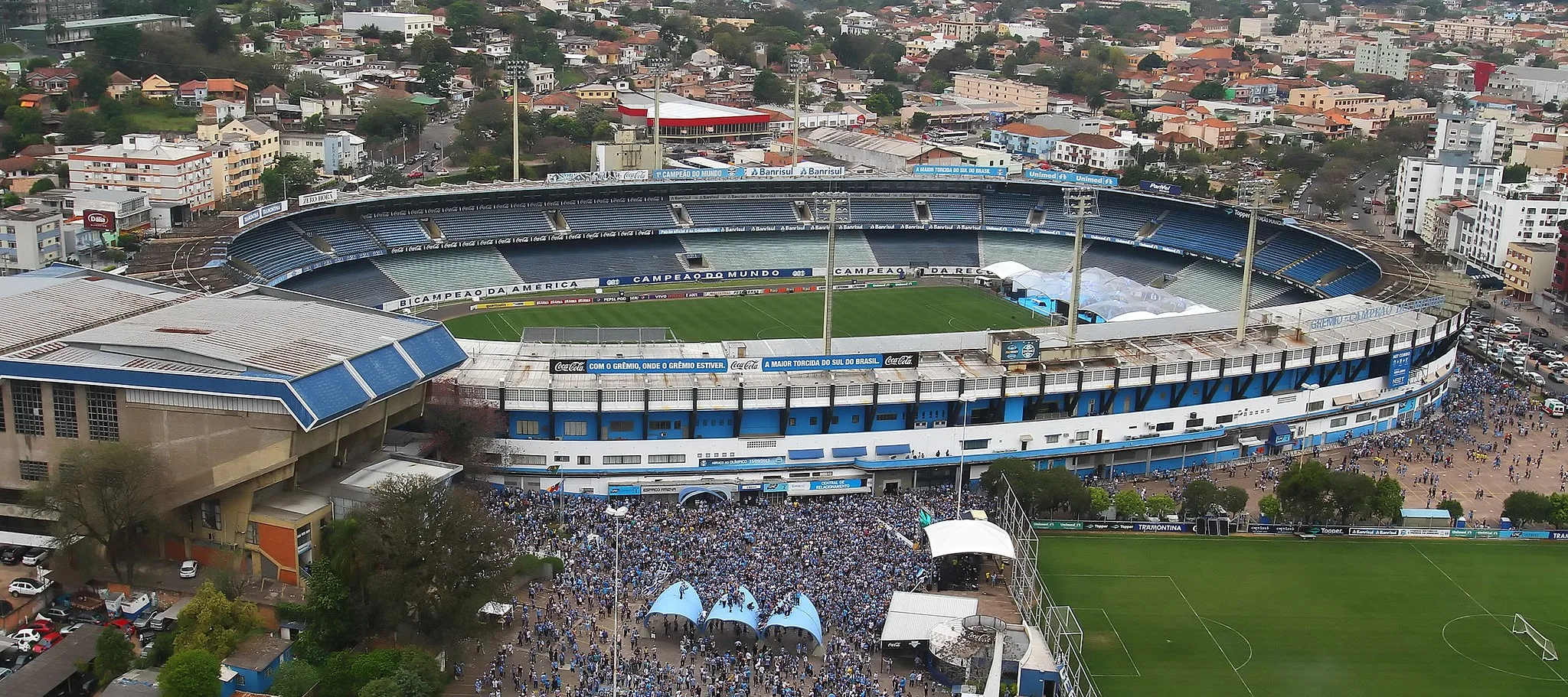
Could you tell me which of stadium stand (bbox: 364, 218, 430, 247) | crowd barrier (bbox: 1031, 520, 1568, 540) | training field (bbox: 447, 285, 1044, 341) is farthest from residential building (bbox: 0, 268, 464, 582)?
stadium stand (bbox: 364, 218, 430, 247)

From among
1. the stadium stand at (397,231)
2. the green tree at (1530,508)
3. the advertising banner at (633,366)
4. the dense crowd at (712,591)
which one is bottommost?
the dense crowd at (712,591)

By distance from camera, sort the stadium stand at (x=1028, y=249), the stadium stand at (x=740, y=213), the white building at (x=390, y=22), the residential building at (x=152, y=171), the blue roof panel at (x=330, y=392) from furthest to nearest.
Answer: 1. the white building at (x=390, y=22)
2. the stadium stand at (x=740, y=213)
3. the stadium stand at (x=1028, y=249)
4. the residential building at (x=152, y=171)
5. the blue roof panel at (x=330, y=392)

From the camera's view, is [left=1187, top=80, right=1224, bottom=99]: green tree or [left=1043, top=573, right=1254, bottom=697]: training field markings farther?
[left=1187, top=80, right=1224, bottom=99]: green tree

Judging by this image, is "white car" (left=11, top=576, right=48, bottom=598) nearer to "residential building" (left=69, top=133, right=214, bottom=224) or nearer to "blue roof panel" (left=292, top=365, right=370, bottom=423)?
"blue roof panel" (left=292, top=365, right=370, bottom=423)

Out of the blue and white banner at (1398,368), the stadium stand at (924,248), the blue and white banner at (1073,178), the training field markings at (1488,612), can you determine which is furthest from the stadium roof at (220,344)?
the blue and white banner at (1073,178)

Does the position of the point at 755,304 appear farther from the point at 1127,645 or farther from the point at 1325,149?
the point at 1325,149

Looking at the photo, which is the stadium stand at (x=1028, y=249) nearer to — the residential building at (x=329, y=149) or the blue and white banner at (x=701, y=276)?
the blue and white banner at (x=701, y=276)

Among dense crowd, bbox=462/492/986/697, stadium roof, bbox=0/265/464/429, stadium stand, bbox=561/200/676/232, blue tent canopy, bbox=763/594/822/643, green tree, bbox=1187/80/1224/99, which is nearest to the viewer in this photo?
dense crowd, bbox=462/492/986/697
